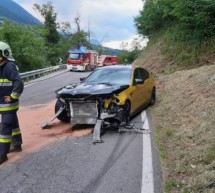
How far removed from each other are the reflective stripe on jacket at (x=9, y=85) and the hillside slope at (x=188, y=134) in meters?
2.74

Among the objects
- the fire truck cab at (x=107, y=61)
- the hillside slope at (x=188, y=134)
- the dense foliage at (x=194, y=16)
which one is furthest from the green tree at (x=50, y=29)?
the hillside slope at (x=188, y=134)

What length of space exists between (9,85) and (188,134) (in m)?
3.62

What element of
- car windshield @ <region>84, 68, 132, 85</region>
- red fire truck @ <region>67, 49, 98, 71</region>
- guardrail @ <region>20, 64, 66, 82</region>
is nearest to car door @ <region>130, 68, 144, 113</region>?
car windshield @ <region>84, 68, 132, 85</region>

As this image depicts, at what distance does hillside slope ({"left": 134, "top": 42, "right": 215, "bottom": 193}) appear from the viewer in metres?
5.55

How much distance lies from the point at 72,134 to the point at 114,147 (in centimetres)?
147

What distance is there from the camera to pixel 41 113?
39.1 ft

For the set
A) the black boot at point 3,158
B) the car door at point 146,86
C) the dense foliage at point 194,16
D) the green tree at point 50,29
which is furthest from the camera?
the green tree at point 50,29

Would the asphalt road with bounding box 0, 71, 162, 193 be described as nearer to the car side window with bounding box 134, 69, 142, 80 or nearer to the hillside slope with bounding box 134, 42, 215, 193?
the hillside slope with bounding box 134, 42, 215, 193

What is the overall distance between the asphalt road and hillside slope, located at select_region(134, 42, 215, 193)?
0.95 feet

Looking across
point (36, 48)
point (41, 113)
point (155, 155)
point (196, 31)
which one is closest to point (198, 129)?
point (155, 155)

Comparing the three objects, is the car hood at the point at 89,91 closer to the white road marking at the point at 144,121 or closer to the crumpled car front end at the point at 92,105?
the crumpled car front end at the point at 92,105

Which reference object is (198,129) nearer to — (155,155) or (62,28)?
(155,155)

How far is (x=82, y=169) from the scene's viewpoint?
6234 mm

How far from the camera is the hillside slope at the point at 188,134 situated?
5.55 metres
